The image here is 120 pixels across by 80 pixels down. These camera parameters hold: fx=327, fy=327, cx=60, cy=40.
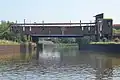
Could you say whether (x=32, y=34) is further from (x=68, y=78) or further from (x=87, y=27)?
(x=68, y=78)

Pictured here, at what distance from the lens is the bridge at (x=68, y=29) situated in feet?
376

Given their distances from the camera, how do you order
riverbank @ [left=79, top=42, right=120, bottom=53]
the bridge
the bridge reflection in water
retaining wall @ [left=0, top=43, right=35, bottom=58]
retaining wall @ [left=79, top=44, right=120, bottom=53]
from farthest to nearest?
the bridge → riverbank @ [left=79, top=42, right=120, bottom=53] → retaining wall @ [left=79, top=44, right=120, bottom=53] → retaining wall @ [left=0, top=43, right=35, bottom=58] → the bridge reflection in water

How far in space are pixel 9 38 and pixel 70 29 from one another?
30.3m

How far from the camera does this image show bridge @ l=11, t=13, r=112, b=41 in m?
115

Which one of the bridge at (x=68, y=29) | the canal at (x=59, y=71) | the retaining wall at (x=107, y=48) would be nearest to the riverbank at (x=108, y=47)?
the retaining wall at (x=107, y=48)

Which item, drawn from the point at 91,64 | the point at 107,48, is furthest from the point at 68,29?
the point at 91,64

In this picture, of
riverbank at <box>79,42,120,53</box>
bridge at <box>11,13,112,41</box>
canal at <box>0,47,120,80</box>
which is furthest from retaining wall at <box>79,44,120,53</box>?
canal at <box>0,47,120,80</box>

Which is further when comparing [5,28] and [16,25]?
[16,25]

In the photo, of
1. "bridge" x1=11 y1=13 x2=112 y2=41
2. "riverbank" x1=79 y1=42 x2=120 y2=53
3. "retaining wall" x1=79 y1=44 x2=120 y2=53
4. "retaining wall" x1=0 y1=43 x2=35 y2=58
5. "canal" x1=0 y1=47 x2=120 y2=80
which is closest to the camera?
"canal" x1=0 y1=47 x2=120 y2=80

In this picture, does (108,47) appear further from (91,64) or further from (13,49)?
(91,64)

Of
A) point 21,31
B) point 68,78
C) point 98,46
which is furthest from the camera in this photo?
point 21,31

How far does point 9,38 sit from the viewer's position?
9306cm

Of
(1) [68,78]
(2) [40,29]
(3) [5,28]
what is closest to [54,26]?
(2) [40,29]

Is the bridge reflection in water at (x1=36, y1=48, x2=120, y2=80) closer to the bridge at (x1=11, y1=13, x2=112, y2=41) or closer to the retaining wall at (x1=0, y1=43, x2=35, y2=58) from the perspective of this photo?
the retaining wall at (x1=0, y1=43, x2=35, y2=58)
